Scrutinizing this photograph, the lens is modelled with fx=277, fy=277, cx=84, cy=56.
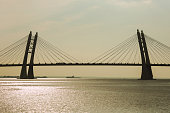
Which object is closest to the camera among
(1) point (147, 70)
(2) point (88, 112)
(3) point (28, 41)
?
(2) point (88, 112)

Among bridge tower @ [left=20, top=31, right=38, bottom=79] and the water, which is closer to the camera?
the water

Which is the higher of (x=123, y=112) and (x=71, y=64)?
(x=71, y=64)

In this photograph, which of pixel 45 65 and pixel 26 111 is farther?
pixel 45 65

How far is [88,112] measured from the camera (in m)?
27.8

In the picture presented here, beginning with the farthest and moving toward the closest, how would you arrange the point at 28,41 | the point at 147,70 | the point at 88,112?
the point at 28,41, the point at 147,70, the point at 88,112

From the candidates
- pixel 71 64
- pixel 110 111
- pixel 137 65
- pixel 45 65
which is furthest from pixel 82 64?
pixel 110 111

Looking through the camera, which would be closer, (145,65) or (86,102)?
(86,102)

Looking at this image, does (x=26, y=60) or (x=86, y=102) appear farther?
(x=26, y=60)

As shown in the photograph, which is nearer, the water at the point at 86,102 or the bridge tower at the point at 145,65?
the water at the point at 86,102

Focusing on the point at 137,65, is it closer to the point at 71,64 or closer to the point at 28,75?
the point at 71,64

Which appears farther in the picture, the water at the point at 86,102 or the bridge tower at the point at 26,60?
the bridge tower at the point at 26,60

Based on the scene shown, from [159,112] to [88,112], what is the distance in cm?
722

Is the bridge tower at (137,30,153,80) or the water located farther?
the bridge tower at (137,30,153,80)

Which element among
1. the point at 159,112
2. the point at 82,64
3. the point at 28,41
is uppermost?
the point at 28,41
